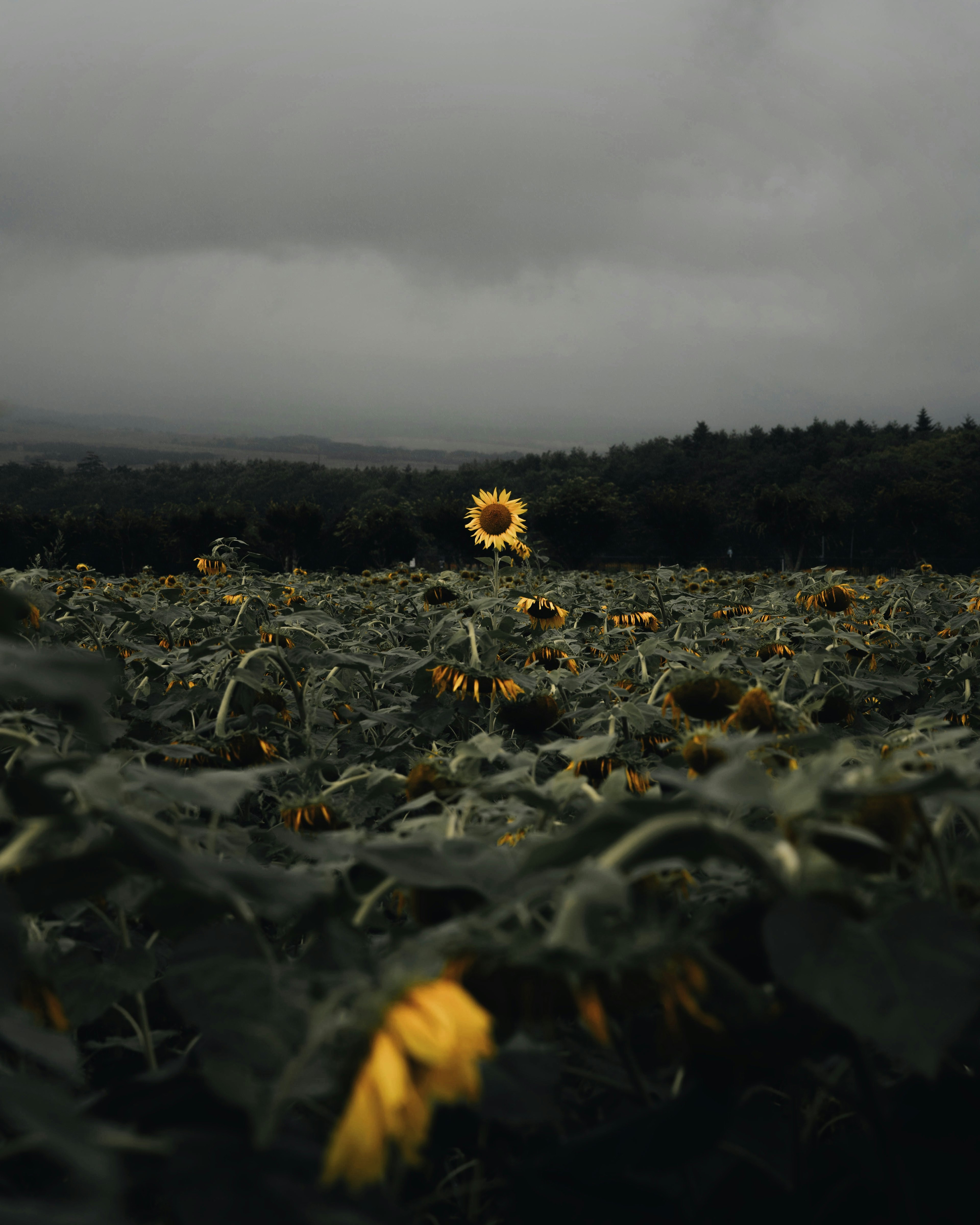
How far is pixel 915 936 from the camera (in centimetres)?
63

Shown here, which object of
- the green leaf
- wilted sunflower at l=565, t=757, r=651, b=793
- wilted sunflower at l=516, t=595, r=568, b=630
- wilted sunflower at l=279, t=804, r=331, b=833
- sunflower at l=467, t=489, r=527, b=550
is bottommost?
wilted sunflower at l=565, t=757, r=651, b=793

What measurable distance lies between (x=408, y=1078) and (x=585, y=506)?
53983 millimetres

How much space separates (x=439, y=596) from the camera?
471cm

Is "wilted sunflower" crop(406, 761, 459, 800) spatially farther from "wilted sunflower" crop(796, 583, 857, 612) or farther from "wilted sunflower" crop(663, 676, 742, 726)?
"wilted sunflower" crop(796, 583, 857, 612)

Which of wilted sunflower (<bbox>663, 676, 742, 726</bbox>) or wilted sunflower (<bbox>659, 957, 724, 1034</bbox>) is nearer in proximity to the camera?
wilted sunflower (<bbox>659, 957, 724, 1034</bbox>)

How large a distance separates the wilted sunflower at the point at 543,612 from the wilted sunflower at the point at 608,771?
2183 millimetres

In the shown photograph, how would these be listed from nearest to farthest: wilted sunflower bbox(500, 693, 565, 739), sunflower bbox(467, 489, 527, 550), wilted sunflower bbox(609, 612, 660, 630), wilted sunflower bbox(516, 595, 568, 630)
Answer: wilted sunflower bbox(500, 693, 565, 739) < wilted sunflower bbox(516, 595, 568, 630) < wilted sunflower bbox(609, 612, 660, 630) < sunflower bbox(467, 489, 527, 550)

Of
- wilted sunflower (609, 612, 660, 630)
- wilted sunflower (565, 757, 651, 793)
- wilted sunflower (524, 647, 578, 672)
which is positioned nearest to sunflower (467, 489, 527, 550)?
wilted sunflower (609, 612, 660, 630)

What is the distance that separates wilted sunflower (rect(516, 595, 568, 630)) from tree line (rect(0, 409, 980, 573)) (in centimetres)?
2035

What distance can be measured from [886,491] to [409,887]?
61.1 m

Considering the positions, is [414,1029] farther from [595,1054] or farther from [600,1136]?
[595,1054]

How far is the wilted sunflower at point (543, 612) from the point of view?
14.0ft

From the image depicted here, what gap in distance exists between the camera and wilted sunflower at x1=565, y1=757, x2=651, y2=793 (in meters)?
2.03

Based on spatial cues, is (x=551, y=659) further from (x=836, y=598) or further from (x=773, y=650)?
(x=836, y=598)
